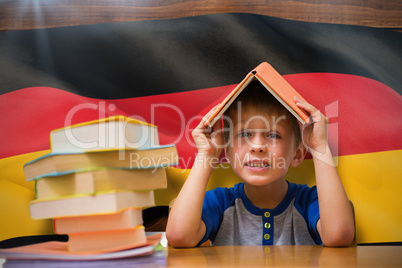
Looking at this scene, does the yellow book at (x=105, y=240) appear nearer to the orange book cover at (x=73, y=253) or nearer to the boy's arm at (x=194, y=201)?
the orange book cover at (x=73, y=253)

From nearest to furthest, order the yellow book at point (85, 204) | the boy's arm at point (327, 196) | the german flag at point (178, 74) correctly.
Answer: the yellow book at point (85, 204) → the boy's arm at point (327, 196) → the german flag at point (178, 74)

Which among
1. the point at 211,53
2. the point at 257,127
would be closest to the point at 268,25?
the point at 211,53

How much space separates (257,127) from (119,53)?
60 cm

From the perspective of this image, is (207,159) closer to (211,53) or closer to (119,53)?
(211,53)

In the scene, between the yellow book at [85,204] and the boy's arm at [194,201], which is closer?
the yellow book at [85,204]

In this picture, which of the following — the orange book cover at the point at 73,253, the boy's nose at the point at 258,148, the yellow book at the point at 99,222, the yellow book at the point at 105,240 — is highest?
the boy's nose at the point at 258,148

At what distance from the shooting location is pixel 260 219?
113 centimetres

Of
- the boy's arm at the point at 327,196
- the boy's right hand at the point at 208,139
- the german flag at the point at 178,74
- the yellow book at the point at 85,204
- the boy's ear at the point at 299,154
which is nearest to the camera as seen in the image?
the yellow book at the point at 85,204

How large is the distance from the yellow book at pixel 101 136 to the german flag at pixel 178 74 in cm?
58

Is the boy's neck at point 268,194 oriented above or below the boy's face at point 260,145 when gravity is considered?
below

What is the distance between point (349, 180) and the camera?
1.18m

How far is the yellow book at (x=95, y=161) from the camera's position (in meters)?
0.65

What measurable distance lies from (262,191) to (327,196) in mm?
237

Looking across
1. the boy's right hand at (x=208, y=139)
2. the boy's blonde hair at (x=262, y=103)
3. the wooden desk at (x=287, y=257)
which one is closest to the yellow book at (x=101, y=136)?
the wooden desk at (x=287, y=257)
